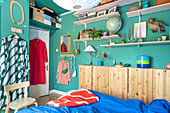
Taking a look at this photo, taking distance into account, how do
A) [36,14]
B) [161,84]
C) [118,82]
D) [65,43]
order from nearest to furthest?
[161,84], [118,82], [36,14], [65,43]

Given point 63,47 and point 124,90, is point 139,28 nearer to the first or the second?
point 124,90

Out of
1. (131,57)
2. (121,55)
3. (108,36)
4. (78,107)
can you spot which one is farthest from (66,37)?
(78,107)

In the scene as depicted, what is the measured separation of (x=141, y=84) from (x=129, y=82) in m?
0.21

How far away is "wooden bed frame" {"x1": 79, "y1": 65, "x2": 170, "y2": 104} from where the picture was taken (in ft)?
6.08

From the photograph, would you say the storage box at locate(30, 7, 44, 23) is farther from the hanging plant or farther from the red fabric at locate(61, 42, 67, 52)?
the hanging plant

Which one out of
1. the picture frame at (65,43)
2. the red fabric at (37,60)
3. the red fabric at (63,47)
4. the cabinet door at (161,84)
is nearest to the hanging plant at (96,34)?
the picture frame at (65,43)

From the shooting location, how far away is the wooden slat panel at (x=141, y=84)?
6.40 feet

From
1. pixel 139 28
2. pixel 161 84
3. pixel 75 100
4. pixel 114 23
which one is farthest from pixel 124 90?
pixel 114 23

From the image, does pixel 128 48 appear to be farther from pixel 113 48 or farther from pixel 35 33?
pixel 35 33

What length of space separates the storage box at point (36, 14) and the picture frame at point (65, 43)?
83 cm

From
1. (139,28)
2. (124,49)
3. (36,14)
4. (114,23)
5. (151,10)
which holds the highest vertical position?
(36,14)

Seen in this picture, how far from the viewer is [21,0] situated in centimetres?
241

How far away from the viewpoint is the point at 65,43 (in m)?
3.56

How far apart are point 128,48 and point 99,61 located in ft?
2.44
